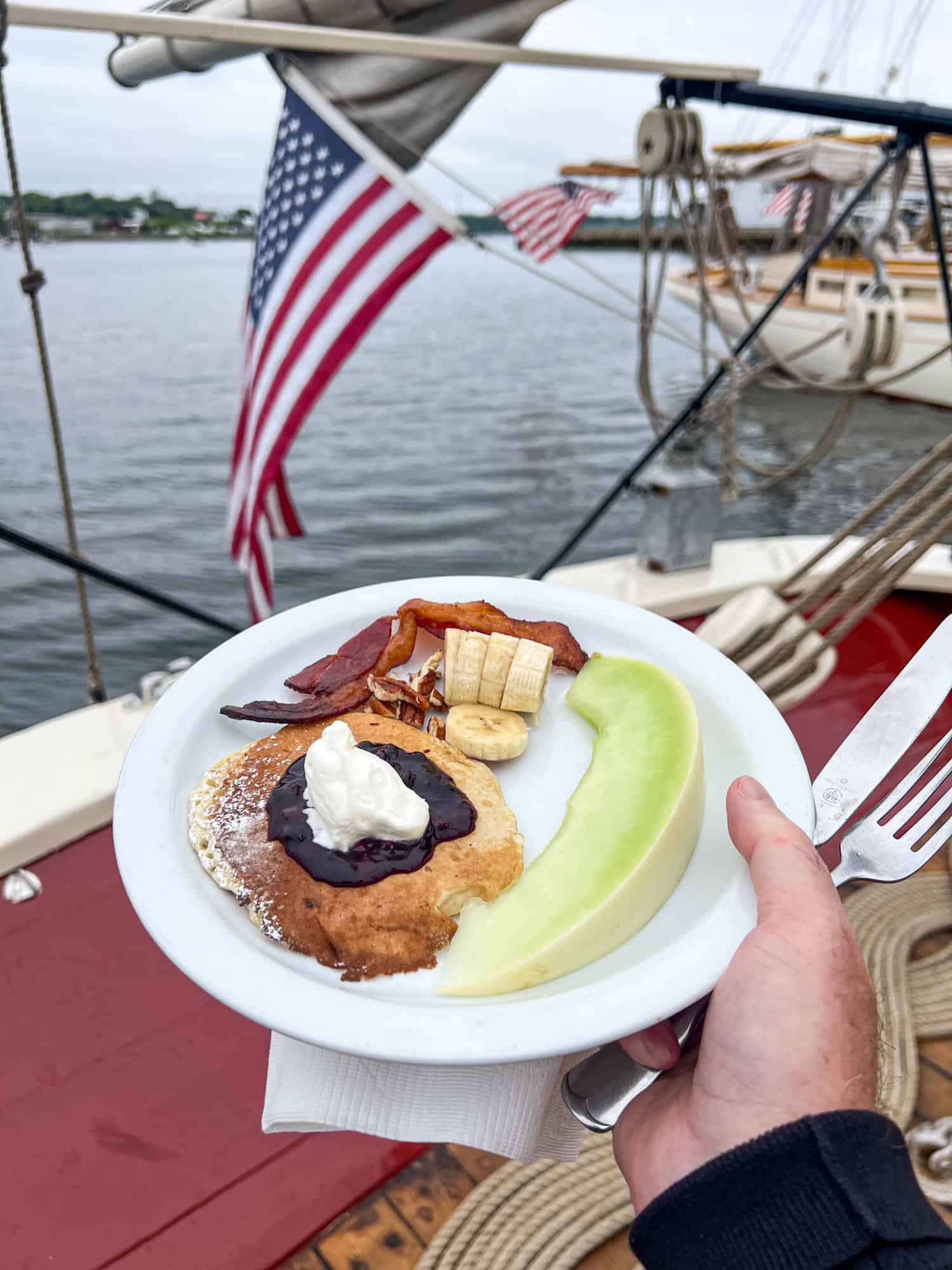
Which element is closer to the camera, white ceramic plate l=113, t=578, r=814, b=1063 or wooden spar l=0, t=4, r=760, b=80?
white ceramic plate l=113, t=578, r=814, b=1063

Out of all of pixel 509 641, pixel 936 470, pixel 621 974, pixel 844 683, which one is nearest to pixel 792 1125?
pixel 621 974

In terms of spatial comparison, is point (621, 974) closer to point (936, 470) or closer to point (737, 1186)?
point (737, 1186)

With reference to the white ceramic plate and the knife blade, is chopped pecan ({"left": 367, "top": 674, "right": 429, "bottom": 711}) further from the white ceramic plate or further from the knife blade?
the knife blade

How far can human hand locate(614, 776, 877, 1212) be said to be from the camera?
0.70m

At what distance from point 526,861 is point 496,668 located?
236mm

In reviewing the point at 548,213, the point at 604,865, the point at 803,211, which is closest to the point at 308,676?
the point at 604,865

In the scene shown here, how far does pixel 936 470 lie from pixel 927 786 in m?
0.88

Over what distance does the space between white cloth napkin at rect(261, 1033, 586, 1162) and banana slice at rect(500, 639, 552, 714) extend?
38 centimetres

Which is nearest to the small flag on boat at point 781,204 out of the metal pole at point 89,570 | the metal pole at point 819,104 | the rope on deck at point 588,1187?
the metal pole at point 819,104

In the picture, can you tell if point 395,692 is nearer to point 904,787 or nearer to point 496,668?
point 496,668

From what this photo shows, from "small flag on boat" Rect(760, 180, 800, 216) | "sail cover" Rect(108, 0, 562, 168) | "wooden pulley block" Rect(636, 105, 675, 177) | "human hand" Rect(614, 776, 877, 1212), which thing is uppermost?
"small flag on boat" Rect(760, 180, 800, 216)

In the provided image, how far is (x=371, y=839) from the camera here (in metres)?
0.79

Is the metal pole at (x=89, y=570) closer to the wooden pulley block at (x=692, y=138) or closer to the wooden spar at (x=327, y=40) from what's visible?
the wooden spar at (x=327, y=40)

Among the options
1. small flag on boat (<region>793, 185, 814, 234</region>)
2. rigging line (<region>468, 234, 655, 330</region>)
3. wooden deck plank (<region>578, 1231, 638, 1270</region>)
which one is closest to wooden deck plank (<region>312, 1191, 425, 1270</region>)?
wooden deck plank (<region>578, 1231, 638, 1270</region>)
